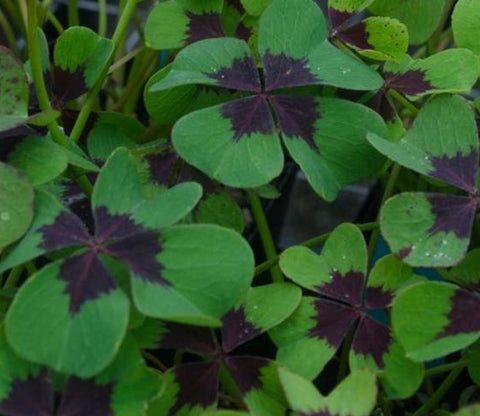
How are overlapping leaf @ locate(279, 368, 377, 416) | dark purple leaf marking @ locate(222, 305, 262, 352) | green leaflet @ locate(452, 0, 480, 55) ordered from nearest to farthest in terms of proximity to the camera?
overlapping leaf @ locate(279, 368, 377, 416)
dark purple leaf marking @ locate(222, 305, 262, 352)
green leaflet @ locate(452, 0, 480, 55)

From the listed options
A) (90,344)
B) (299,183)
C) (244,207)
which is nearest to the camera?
(90,344)

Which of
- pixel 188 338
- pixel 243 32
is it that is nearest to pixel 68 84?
pixel 243 32

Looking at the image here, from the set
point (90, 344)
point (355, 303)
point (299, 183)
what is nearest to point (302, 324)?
point (355, 303)

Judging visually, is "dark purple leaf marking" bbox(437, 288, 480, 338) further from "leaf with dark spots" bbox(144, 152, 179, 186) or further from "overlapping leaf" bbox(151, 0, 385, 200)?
"leaf with dark spots" bbox(144, 152, 179, 186)

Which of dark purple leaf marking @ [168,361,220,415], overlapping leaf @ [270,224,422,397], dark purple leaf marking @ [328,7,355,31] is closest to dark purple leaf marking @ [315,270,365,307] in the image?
overlapping leaf @ [270,224,422,397]

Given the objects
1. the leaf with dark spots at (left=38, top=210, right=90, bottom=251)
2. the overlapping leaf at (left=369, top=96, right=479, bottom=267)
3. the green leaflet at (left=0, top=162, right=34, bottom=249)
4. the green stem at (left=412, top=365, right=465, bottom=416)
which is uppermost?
the green leaflet at (left=0, top=162, right=34, bottom=249)

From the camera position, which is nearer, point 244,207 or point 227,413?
point 227,413

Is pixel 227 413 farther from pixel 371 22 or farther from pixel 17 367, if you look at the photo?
pixel 371 22
